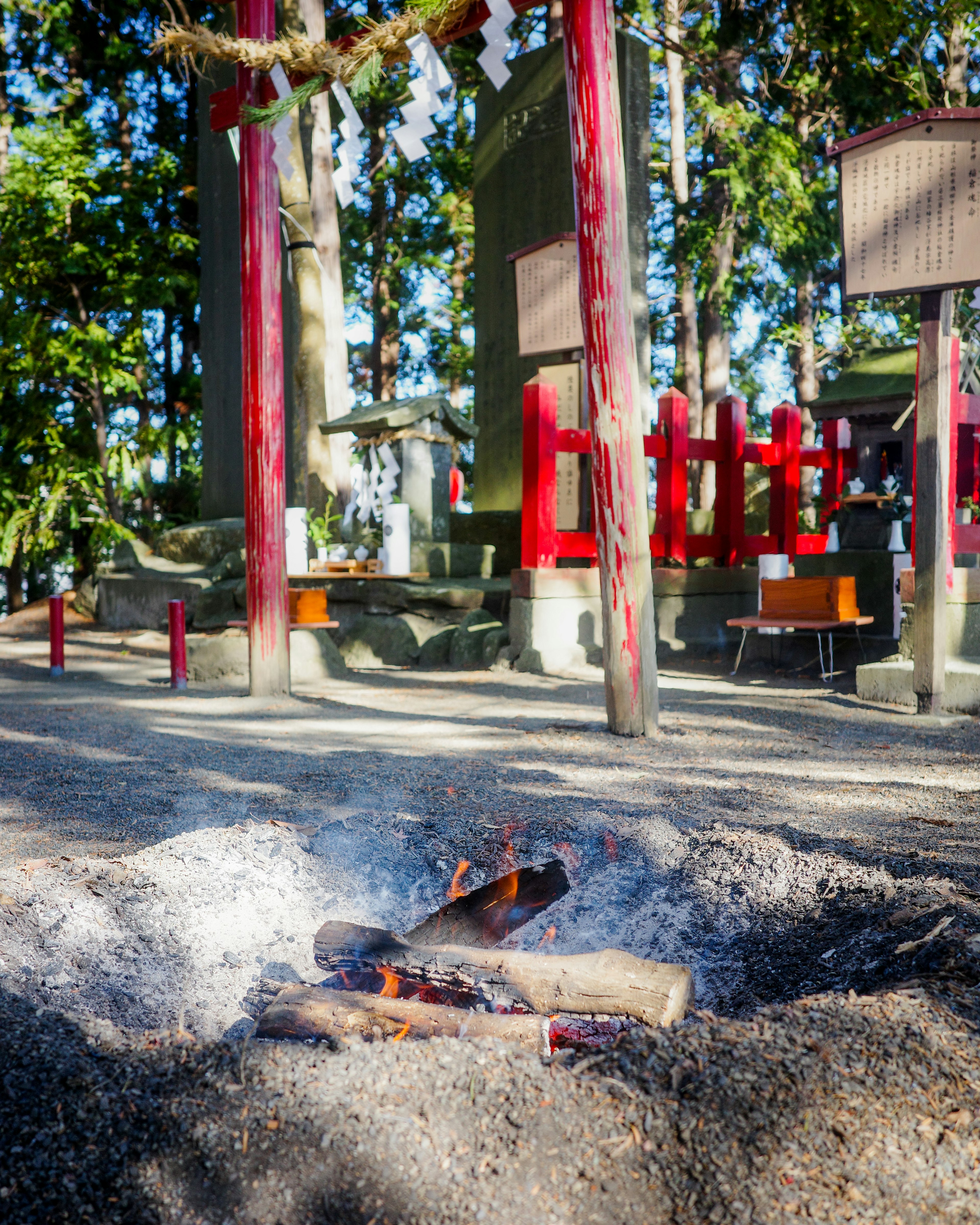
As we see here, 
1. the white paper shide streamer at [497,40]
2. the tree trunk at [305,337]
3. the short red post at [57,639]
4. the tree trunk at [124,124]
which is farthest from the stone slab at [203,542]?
the white paper shide streamer at [497,40]

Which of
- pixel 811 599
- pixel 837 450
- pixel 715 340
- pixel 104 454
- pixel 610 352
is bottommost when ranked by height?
pixel 811 599

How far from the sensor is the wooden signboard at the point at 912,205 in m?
5.75

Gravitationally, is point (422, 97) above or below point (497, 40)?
below

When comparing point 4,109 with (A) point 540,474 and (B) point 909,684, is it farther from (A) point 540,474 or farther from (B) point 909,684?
(B) point 909,684

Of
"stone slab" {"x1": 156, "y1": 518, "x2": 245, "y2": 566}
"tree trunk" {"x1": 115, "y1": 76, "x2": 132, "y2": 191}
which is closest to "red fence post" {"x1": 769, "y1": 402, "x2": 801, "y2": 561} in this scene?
"stone slab" {"x1": 156, "y1": 518, "x2": 245, "y2": 566}

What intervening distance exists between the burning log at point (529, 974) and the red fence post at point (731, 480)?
7.30m

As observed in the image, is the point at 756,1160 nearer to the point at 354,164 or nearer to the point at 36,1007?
the point at 36,1007

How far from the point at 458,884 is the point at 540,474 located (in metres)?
5.56

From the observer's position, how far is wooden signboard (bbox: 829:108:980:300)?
226 inches

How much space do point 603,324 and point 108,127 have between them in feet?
45.9

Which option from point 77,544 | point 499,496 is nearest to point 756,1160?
point 499,496

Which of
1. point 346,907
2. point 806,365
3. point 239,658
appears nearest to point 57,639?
point 239,658

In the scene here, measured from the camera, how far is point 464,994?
2248 millimetres

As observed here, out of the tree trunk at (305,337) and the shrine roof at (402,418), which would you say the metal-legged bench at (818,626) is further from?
the tree trunk at (305,337)
